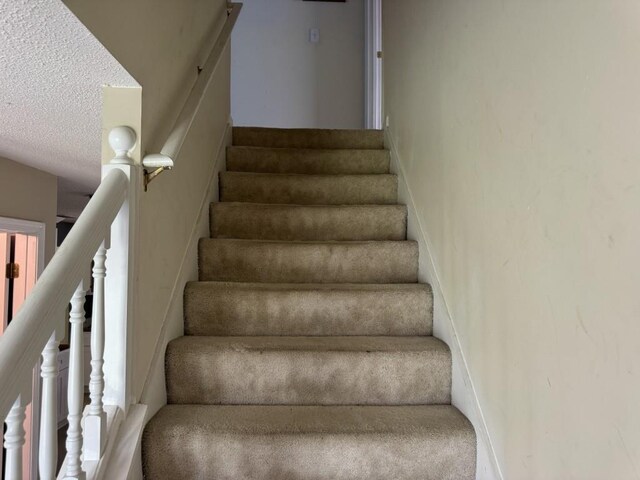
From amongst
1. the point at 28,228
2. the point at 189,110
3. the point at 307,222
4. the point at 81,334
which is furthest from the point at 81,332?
the point at 28,228

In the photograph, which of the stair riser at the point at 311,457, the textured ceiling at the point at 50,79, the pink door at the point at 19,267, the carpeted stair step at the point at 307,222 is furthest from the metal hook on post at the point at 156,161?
the pink door at the point at 19,267

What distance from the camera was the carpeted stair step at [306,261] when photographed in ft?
5.66

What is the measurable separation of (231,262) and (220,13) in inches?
51.2

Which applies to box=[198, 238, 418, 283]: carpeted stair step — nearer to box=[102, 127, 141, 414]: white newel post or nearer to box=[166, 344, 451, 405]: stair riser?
box=[166, 344, 451, 405]: stair riser

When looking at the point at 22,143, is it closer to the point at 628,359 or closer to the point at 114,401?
the point at 114,401

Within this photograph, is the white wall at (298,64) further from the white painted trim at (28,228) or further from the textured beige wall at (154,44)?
the textured beige wall at (154,44)

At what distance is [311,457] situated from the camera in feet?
3.61

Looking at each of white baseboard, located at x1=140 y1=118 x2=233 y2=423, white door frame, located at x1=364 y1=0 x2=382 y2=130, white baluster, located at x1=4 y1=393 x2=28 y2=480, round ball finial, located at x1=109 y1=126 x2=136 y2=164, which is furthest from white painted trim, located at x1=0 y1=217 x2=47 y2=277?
white door frame, located at x1=364 y1=0 x2=382 y2=130

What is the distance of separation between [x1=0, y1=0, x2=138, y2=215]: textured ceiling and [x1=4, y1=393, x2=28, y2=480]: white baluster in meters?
0.67

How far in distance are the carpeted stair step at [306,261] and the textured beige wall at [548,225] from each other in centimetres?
35

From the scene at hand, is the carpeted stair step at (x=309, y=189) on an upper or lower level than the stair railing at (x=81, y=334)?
upper

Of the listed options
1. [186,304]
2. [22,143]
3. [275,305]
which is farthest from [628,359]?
[22,143]

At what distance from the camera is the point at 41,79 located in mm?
993

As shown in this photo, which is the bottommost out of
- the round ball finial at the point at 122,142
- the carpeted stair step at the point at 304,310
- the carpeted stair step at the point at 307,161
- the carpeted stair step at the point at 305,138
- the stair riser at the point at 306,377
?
the stair riser at the point at 306,377
